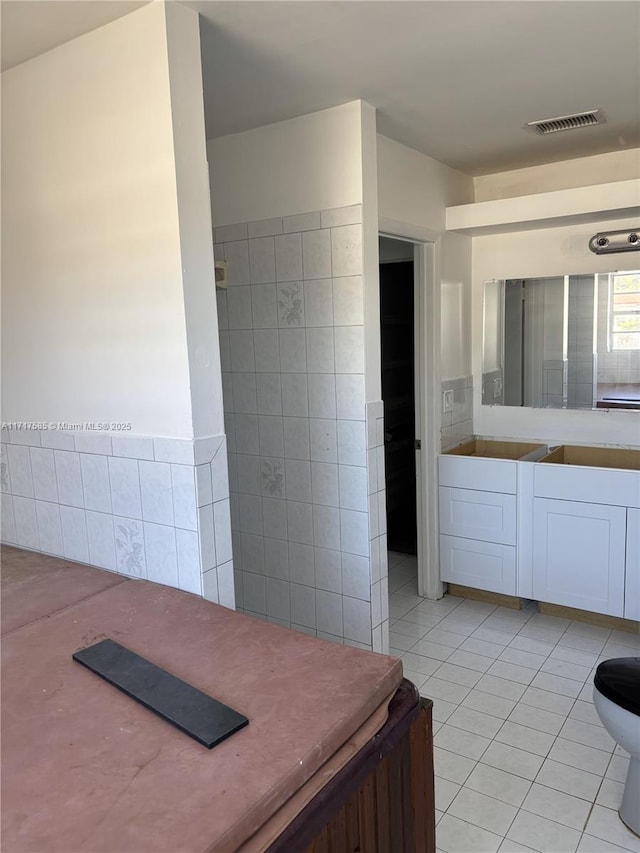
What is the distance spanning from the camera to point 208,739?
3.83 feet

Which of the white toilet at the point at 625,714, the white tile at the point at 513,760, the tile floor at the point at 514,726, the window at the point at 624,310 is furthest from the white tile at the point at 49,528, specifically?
the window at the point at 624,310

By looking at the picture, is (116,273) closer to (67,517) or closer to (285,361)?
(67,517)

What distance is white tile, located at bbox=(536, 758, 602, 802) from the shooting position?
208 cm

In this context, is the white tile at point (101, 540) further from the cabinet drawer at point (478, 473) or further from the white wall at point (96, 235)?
the cabinet drawer at point (478, 473)

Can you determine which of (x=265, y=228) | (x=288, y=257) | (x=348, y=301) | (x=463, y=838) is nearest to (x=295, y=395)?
(x=348, y=301)

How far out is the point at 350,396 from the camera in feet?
8.60

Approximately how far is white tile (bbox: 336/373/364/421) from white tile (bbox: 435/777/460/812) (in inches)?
52.8

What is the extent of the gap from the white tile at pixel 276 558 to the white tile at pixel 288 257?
1190 mm

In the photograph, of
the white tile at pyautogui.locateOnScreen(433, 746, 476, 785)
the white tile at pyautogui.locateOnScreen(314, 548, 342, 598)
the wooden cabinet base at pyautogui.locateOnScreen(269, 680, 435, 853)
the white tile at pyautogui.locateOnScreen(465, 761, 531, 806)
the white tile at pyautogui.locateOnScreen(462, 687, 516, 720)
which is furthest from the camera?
the white tile at pyautogui.locateOnScreen(314, 548, 342, 598)

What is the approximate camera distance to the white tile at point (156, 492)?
1867 mm

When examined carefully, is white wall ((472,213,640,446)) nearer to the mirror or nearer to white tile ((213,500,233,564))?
the mirror

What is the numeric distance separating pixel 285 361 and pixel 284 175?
783mm

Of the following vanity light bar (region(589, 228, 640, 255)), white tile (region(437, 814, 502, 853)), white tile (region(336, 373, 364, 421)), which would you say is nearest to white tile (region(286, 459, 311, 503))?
white tile (region(336, 373, 364, 421))

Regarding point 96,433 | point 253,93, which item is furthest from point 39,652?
point 253,93
